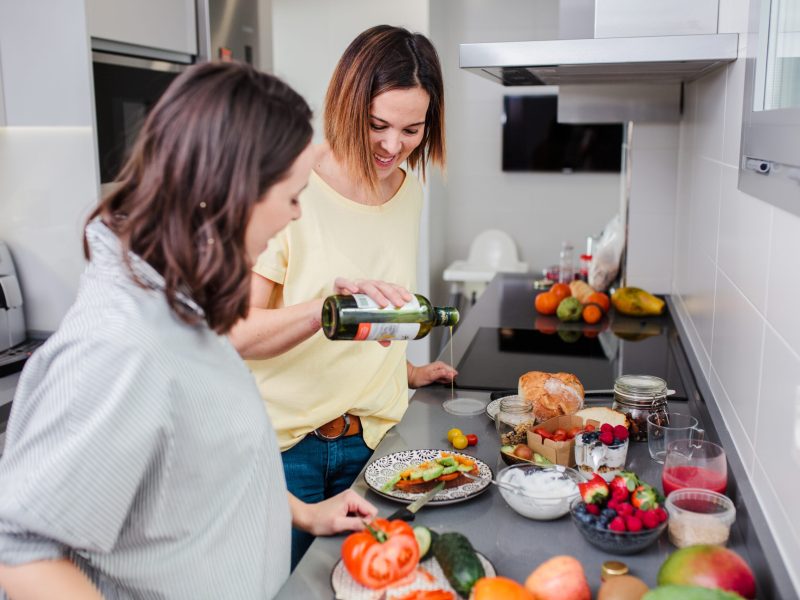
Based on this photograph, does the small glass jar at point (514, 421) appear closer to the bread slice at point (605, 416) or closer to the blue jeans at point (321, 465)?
the bread slice at point (605, 416)

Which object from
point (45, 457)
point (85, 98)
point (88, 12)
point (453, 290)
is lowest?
point (453, 290)

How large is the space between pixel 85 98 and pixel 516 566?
1836 mm

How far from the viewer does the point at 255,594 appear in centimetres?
94

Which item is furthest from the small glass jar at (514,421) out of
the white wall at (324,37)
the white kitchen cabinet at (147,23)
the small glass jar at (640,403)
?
the white wall at (324,37)

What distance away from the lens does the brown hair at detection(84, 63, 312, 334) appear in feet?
2.62

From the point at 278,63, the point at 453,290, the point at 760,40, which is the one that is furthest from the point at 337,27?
the point at 760,40

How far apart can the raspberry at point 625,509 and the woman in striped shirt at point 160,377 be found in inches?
19.0

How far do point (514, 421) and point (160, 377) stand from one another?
0.78m

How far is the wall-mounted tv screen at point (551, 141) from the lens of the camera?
469 centimetres

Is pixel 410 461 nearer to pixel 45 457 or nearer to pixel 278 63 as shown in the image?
pixel 45 457

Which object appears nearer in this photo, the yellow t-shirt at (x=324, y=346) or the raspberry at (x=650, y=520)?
the raspberry at (x=650, y=520)

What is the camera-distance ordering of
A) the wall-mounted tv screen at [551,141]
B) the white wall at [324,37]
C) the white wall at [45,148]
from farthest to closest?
the wall-mounted tv screen at [551,141]
the white wall at [324,37]
the white wall at [45,148]

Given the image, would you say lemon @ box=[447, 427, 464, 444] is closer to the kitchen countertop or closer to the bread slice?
the kitchen countertop

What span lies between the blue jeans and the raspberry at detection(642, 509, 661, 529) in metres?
0.61
